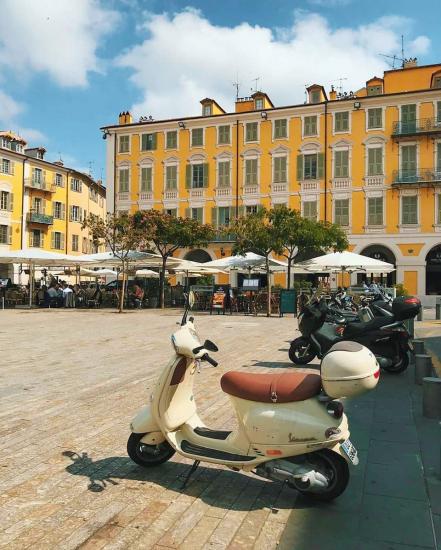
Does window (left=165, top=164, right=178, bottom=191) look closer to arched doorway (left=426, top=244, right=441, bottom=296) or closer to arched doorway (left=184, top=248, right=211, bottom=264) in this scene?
arched doorway (left=184, top=248, right=211, bottom=264)

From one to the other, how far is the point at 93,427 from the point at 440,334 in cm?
1081

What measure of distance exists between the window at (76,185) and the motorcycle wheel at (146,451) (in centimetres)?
4999

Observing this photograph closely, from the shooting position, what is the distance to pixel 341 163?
34.8m

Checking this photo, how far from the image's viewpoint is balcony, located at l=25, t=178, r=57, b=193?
4553cm

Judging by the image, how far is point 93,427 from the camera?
4.87m

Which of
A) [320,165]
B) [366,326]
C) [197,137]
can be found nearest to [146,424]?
[366,326]

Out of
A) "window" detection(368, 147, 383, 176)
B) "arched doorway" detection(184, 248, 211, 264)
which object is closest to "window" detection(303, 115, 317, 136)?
"window" detection(368, 147, 383, 176)

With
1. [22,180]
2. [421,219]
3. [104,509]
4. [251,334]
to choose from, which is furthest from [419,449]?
[22,180]

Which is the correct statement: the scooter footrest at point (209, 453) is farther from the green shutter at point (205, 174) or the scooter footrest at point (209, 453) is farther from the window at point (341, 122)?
the green shutter at point (205, 174)

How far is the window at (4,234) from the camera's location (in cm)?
4318

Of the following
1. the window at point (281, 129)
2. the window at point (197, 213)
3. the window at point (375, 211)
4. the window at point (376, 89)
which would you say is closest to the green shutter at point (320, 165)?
the window at point (281, 129)

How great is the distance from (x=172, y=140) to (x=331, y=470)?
123ft

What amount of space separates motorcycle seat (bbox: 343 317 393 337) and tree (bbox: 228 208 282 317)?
11.7 m

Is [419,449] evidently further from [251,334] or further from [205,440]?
[251,334]
